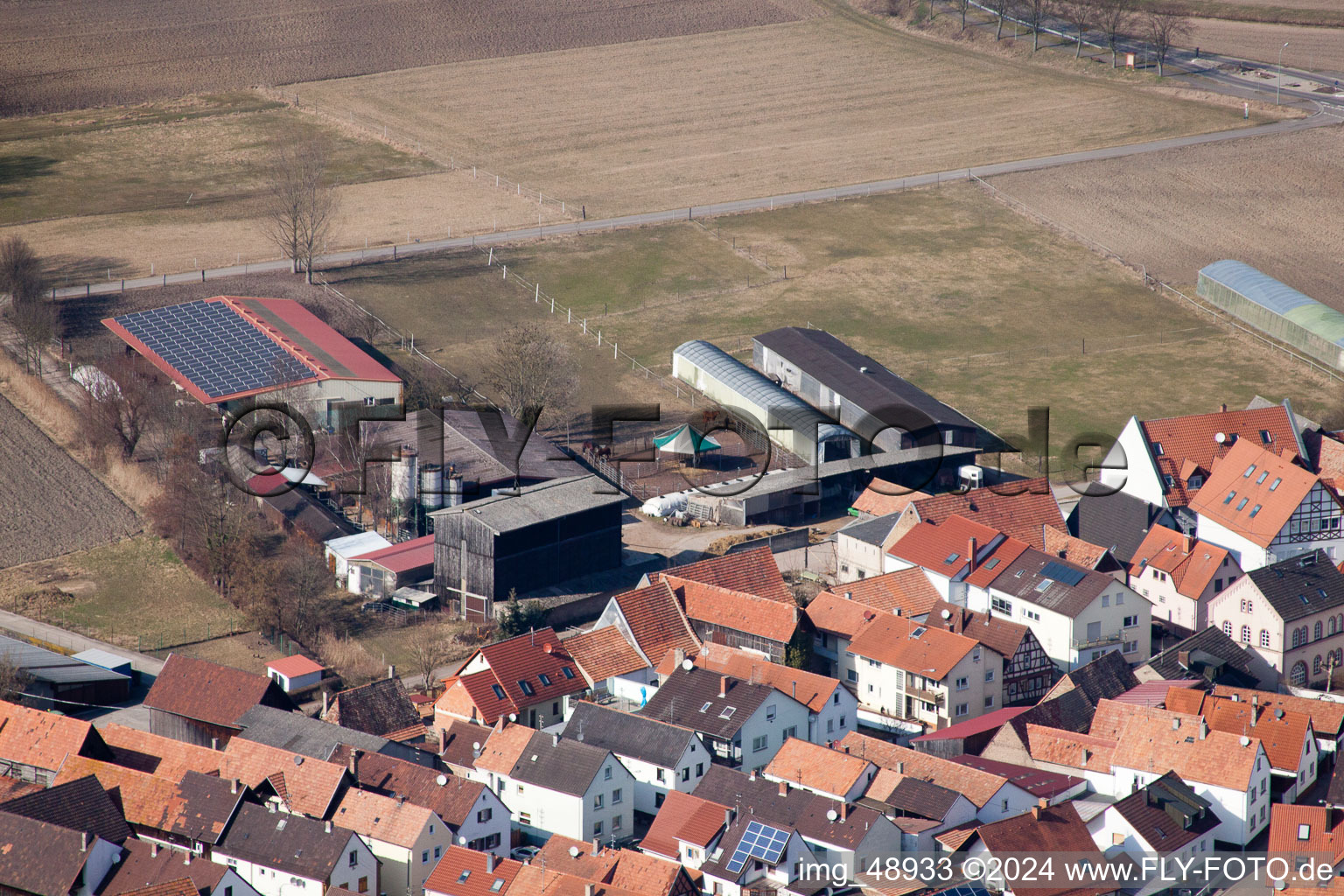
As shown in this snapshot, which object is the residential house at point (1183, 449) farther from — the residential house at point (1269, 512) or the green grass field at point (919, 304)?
the green grass field at point (919, 304)

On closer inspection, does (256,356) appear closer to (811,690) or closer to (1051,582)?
(811,690)

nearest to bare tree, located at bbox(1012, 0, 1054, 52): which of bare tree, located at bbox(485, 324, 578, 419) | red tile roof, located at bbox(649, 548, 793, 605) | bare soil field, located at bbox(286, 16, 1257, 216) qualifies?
bare soil field, located at bbox(286, 16, 1257, 216)

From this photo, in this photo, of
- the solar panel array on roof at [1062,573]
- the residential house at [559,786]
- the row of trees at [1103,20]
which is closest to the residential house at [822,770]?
the residential house at [559,786]

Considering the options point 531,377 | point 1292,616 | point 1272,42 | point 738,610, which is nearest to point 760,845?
point 738,610

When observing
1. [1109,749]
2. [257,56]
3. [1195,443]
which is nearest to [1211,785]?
[1109,749]

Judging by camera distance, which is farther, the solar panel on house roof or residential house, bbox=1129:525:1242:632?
residential house, bbox=1129:525:1242:632

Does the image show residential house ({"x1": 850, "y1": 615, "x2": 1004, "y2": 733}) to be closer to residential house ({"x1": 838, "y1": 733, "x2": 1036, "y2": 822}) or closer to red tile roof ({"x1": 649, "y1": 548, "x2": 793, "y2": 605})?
red tile roof ({"x1": 649, "y1": 548, "x2": 793, "y2": 605})
